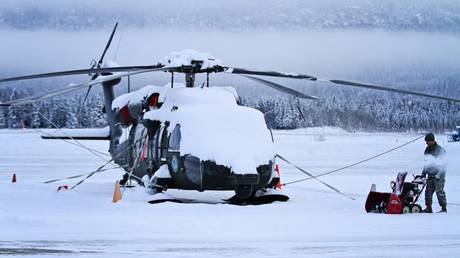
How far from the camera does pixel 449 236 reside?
9.46 meters

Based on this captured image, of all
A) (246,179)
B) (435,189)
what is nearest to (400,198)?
(435,189)

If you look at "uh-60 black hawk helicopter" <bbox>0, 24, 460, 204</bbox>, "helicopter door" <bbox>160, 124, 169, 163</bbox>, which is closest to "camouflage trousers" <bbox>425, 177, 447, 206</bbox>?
"uh-60 black hawk helicopter" <bbox>0, 24, 460, 204</bbox>

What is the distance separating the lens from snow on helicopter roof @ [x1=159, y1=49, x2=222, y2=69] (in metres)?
14.6

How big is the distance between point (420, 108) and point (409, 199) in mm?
125610

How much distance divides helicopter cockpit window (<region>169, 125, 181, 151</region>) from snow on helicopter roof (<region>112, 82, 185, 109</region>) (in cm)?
167

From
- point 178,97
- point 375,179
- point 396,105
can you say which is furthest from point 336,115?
point 178,97

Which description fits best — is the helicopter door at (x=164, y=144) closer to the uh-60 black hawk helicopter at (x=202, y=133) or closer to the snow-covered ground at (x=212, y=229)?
the uh-60 black hawk helicopter at (x=202, y=133)

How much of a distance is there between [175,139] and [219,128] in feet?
3.52

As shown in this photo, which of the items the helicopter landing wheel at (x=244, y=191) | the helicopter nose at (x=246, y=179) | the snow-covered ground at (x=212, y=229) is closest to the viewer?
the snow-covered ground at (x=212, y=229)

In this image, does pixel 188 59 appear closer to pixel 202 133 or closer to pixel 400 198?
pixel 202 133

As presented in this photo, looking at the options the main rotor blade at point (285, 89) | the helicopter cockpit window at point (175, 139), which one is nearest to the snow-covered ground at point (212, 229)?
the helicopter cockpit window at point (175, 139)

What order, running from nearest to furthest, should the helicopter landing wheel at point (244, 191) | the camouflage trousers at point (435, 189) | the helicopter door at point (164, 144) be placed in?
the camouflage trousers at point (435, 189) → the helicopter landing wheel at point (244, 191) → the helicopter door at point (164, 144)

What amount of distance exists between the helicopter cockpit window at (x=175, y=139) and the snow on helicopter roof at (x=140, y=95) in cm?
167

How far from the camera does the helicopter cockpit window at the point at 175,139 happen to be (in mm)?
13955
